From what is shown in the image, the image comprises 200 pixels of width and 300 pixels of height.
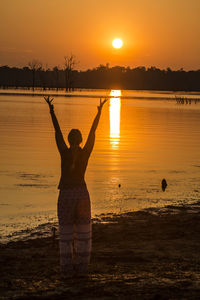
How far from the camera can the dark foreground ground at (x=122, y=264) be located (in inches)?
250

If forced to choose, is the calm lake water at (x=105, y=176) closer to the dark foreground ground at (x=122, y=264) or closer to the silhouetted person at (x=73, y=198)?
the dark foreground ground at (x=122, y=264)

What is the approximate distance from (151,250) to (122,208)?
4746 mm

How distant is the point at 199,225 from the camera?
10500 mm

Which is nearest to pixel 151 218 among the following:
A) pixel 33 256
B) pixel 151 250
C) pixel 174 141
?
pixel 151 250

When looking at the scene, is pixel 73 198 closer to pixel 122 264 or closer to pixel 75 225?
pixel 75 225

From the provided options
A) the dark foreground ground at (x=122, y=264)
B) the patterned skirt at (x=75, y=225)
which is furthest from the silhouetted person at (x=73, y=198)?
the dark foreground ground at (x=122, y=264)

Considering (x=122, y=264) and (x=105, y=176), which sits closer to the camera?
(x=122, y=264)

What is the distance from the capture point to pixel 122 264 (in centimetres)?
775

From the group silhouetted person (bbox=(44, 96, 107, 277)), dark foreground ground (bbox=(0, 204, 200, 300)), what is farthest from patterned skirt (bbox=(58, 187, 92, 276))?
dark foreground ground (bbox=(0, 204, 200, 300))

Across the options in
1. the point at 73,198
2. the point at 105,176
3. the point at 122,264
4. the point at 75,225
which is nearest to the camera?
the point at 73,198

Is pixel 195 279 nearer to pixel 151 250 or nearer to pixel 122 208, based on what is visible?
pixel 151 250

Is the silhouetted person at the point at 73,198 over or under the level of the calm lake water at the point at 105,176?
over

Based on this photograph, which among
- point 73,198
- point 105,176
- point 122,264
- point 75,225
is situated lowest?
point 105,176

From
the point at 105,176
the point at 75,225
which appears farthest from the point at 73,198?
the point at 105,176
